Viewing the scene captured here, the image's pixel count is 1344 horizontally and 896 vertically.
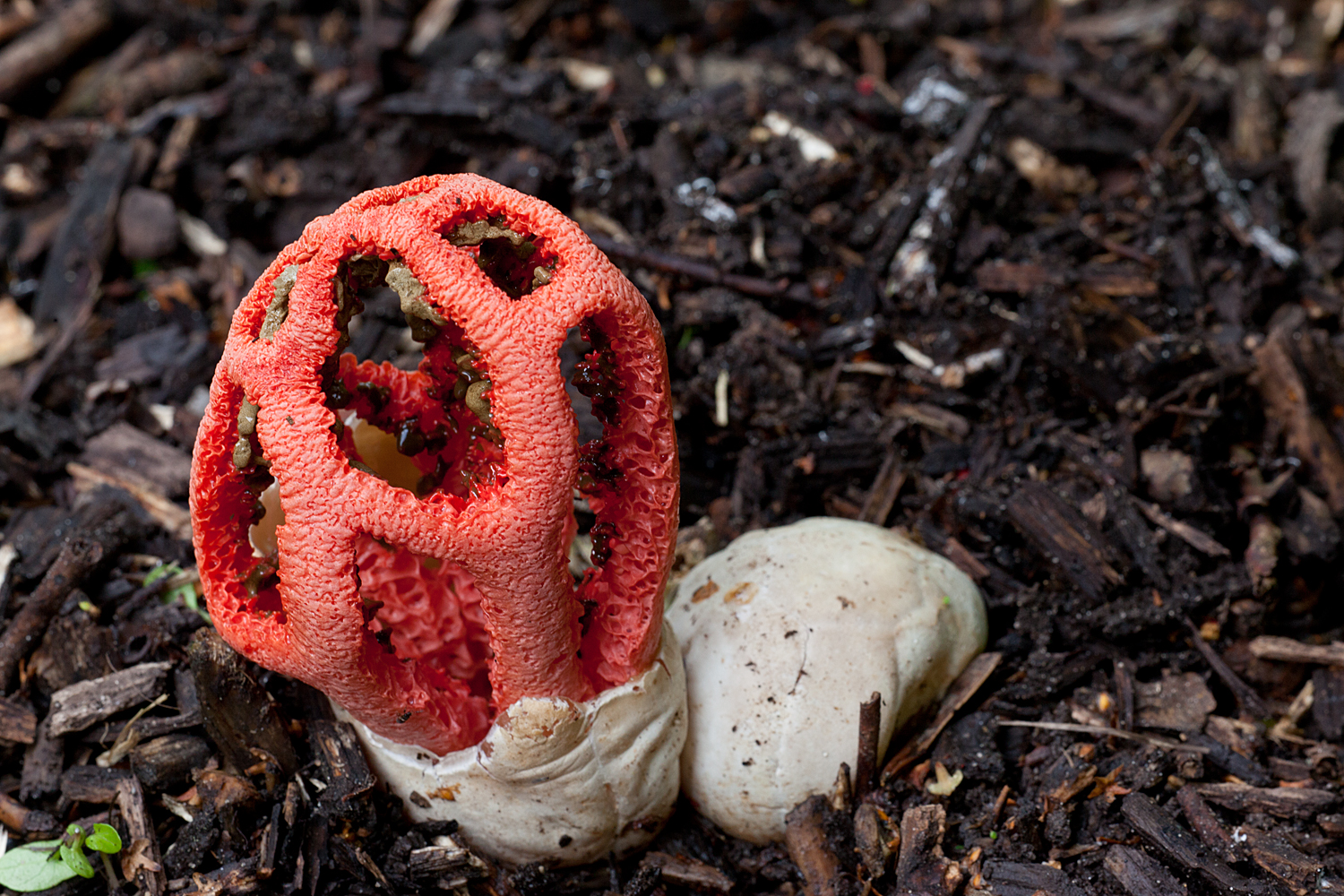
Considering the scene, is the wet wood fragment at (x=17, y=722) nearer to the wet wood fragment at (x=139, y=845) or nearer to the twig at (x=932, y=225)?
the wet wood fragment at (x=139, y=845)

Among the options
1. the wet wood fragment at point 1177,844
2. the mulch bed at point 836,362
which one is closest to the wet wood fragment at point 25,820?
the mulch bed at point 836,362

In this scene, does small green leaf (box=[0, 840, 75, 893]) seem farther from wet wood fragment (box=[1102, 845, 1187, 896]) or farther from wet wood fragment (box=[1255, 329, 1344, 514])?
wet wood fragment (box=[1255, 329, 1344, 514])

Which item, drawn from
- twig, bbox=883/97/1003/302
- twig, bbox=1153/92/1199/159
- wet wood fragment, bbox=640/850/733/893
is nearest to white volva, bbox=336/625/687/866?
wet wood fragment, bbox=640/850/733/893

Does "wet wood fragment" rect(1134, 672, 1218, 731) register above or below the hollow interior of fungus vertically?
below

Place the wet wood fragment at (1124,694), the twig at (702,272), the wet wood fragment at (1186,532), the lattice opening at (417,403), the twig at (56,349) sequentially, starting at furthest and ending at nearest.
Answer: the twig at (56,349) → the twig at (702,272) → the wet wood fragment at (1186,532) → the wet wood fragment at (1124,694) → the lattice opening at (417,403)

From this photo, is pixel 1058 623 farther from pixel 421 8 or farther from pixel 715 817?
pixel 421 8
